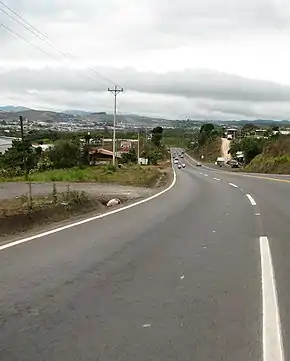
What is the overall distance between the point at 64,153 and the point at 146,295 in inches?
2813

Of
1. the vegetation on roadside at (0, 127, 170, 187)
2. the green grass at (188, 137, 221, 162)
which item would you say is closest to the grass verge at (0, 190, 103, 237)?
the vegetation on roadside at (0, 127, 170, 187)

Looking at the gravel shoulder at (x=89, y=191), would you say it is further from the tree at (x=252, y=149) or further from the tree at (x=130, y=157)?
the tree at (x=252, y=149)

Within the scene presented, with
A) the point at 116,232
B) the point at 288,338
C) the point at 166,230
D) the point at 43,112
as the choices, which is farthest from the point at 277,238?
the point at 43,112

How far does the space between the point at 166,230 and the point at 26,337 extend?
783 centimetres

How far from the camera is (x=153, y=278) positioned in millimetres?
7645

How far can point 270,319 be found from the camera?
575 cm

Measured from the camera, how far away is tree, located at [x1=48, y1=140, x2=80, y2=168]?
7600 cm

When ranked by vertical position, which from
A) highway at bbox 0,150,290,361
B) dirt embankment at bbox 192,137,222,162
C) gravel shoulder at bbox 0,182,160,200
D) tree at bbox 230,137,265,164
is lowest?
dirt embankment at bbox 192,137,222,162

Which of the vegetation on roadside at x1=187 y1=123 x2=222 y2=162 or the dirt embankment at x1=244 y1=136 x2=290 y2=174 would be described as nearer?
the dirt embankment at x1=244 y1=136 x2=290 y2=174

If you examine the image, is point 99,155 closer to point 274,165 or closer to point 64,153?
point 64,153

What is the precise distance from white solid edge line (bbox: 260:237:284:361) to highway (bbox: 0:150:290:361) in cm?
1

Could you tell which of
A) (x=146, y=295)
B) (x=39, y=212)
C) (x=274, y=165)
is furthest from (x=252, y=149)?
(x=146, y=295)

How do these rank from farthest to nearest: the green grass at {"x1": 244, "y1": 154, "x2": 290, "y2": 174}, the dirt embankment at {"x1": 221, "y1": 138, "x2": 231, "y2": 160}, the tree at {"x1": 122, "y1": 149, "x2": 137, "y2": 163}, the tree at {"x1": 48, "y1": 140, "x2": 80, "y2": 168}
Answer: the dirt embankment at {"x1": 221, "y1": 138, "x2": 231, "y2": 160}
the tree at {"x1": 122, "y1": 149, "x2": 137, "y2": 163}
the tree at {"x1": 48, "y1": 140, "x2": 80, "y2": 168}
the green grass at {"x1": 244, "y1": 154, "x2": 290, "y2": 174}

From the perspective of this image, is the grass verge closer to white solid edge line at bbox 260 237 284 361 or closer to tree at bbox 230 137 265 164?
white solid edge line at bbox 260 237 284 361
